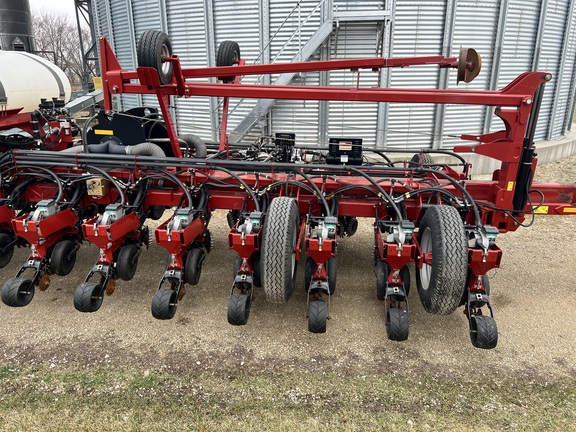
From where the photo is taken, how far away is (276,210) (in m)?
3.62

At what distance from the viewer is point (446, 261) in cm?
325

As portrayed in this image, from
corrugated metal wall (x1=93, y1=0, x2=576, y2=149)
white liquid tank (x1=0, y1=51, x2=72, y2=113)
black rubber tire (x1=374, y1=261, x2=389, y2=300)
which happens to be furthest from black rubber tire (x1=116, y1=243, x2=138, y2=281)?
corrugated metal wall (x1=93, y1=0, x2=576, y2=149)

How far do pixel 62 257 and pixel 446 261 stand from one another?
3.52 m

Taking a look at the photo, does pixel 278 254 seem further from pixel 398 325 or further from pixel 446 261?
pixel 446 261

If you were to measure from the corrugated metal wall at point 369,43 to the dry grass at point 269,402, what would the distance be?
5994 mm

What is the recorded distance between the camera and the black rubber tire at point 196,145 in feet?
17.7

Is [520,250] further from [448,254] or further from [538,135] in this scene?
[538,135]

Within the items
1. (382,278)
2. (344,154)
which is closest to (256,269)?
(382,278)

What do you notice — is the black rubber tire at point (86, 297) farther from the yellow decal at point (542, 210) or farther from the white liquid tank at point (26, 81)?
the yellow decal at point (542, 210)

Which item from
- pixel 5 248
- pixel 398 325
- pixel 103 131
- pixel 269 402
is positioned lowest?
pixel 269 402

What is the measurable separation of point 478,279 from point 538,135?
9.14m

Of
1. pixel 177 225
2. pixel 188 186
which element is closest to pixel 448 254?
pixel 177 225

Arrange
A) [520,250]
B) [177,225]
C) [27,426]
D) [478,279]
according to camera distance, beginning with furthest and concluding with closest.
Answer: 1. [520,250]
2. [177,225]
3. [478,279]
4. [27,426]

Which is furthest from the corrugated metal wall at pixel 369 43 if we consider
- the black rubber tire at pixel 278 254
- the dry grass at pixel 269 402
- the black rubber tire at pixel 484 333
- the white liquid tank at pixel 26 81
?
the dry grass at pixel 269 402
